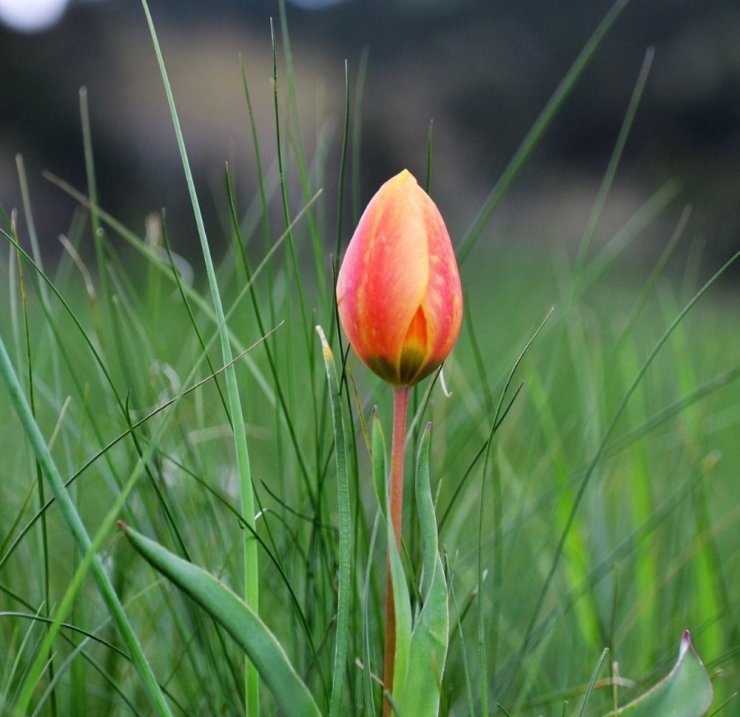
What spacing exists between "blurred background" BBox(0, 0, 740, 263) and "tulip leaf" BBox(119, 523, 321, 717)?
6.58 feet

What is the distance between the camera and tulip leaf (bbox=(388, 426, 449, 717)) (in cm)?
28

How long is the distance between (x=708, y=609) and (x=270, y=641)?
0.31 meters

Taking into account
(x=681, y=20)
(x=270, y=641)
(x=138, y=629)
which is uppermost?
(x=681, y=20)

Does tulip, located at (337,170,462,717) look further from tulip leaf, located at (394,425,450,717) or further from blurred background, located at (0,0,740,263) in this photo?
blurred background, located at (0,0,740,263)

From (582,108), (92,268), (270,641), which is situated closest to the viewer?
(270,641)

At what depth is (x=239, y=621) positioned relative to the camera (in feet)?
0.82

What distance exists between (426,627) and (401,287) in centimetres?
10

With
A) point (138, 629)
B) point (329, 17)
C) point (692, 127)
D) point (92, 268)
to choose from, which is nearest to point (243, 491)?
point (138, 629)

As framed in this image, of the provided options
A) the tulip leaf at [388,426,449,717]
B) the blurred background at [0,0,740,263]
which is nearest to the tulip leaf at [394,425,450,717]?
the tulip leaf at [388,426,449,717]

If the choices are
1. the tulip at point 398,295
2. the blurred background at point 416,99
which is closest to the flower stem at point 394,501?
the tulip at point 398,295

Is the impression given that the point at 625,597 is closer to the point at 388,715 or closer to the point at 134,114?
the point at 388,715

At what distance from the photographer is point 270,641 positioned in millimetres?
256

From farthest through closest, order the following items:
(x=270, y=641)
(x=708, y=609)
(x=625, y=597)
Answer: (x=625, y=597), (x=708, y=609), (x=270, y=641)

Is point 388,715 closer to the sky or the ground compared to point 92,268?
closer to the sky
